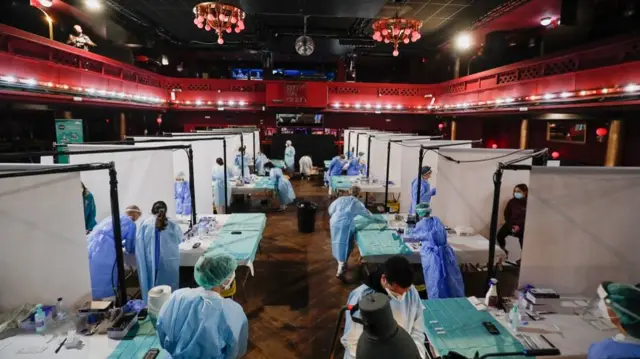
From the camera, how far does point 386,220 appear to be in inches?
245

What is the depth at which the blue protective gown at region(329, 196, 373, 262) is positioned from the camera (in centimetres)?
585

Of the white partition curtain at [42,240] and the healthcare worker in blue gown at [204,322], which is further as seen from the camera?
the white partition curtain at [42,240]

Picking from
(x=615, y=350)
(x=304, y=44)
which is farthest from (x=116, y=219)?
(x=304, y=44)

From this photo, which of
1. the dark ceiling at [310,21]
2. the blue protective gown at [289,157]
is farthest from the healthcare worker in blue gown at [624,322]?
the blue protective gown at [289,157]

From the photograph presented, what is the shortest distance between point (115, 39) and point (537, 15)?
50.5ft

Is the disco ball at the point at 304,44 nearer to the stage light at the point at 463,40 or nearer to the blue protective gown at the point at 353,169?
the blue protective gown at the point at 353,169

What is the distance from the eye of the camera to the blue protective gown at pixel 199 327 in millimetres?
2404

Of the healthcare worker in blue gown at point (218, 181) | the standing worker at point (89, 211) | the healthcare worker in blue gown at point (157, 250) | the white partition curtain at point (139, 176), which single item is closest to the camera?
the healthcare worker in blue gown at point (157, 250)

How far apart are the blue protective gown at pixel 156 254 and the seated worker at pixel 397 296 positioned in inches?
107

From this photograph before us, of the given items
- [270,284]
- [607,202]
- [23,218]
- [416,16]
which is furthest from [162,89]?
[607,202]

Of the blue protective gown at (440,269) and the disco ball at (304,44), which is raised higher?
the disco ball at (304,44)

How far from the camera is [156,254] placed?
4.34 metres

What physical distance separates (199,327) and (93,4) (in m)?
12.1

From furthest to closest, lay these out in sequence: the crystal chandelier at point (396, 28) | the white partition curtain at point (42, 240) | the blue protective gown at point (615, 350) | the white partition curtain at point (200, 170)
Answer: the crystal chandelier at point (396, 28)
the white partition curtain at point (200, 170)
the white partition curtain at point (42, 240)
the blue protective gown at point (615, 350)
